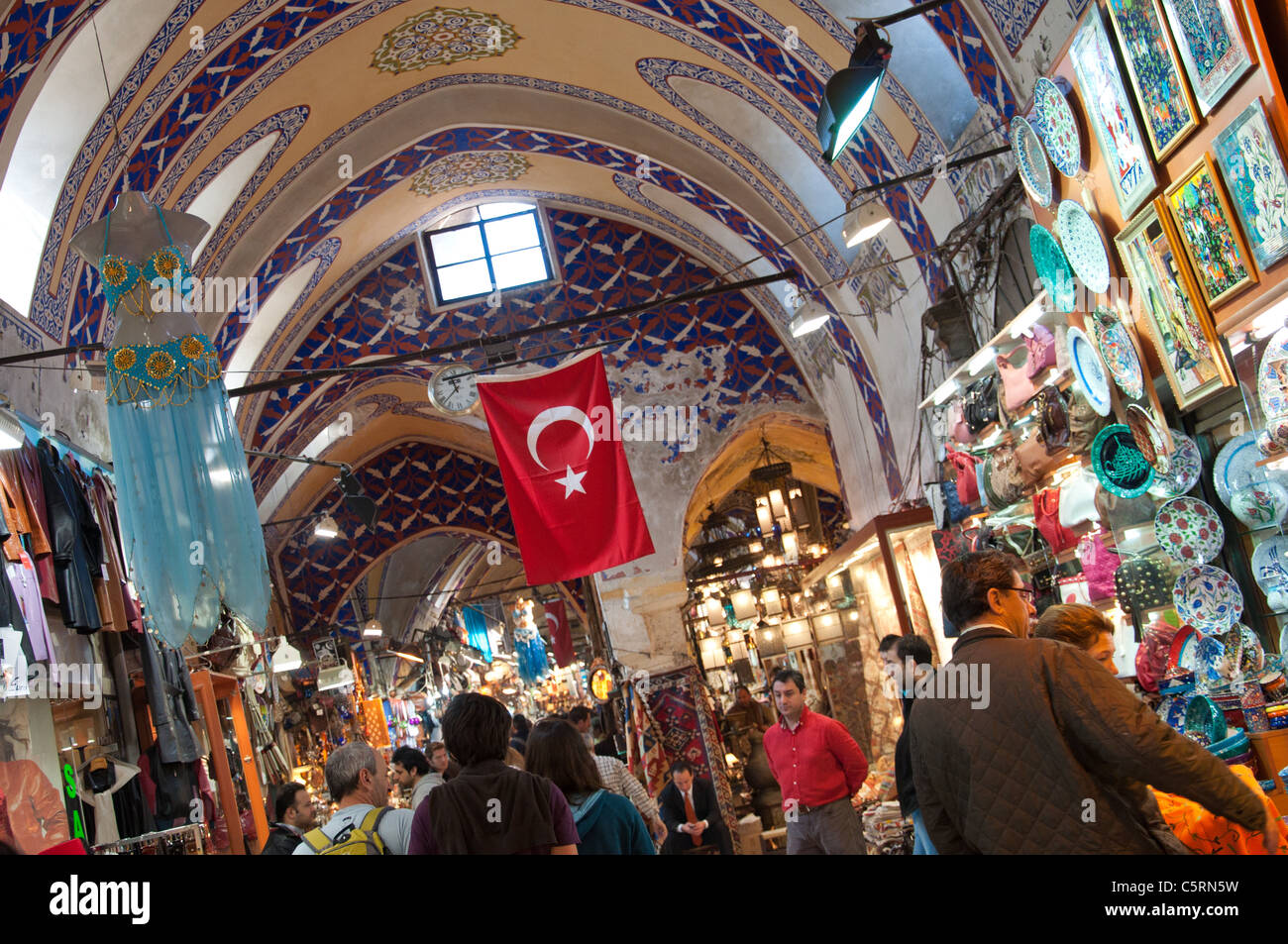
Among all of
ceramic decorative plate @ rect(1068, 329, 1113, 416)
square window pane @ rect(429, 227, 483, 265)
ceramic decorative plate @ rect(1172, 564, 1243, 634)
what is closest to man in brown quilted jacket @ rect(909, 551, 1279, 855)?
ceramic decorative plate @ rect(1172, 564, 1243, 634)

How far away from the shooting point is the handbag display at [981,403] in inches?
231

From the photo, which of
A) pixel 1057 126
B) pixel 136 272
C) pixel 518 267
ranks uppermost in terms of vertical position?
pixel 518 267

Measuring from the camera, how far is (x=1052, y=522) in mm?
5316

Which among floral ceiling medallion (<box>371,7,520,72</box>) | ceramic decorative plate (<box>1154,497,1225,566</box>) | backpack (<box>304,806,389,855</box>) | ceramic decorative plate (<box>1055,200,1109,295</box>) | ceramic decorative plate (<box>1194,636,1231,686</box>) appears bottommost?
ceramic decorative plate (<box>1194,636,1231,686</box>)

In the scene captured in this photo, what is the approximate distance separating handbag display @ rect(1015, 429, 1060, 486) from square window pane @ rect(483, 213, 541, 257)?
295 inches

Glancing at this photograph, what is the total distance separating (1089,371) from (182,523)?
4.12 m

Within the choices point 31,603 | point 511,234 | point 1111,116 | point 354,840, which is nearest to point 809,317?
point 1111,116

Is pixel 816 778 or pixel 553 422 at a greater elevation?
pixel 553 422

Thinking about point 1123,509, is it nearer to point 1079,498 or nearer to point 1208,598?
point 1079,498

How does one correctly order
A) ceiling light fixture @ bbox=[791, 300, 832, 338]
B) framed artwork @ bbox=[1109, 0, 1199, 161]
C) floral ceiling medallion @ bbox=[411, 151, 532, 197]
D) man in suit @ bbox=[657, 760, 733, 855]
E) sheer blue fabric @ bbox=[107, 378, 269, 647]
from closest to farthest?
framed artwork @ bbox=[1109, 0, 1199, 161]
sheer blue fabric @ bbox=[107, 378, 269, 647]
man in suit @ bbox=[657, 760, 733, 855]
ceiling light fixture @ bbox=[791, 300, 832, 338]
floral ceiling medallion @ bbox=[411, 151, 532, 197]

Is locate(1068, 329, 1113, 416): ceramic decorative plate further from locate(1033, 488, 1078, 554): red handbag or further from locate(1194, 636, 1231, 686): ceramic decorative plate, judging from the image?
locate(1194, 636, 1231, 686): ceramic decorative plate

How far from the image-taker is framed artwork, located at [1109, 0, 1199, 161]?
3613 millimetres

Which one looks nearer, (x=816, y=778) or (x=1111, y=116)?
(x=1111, y=116)
